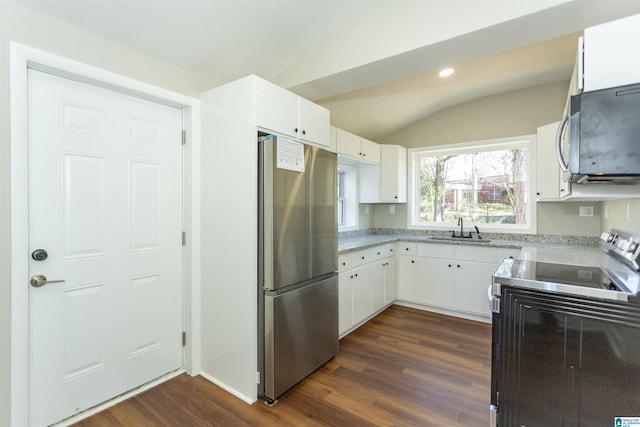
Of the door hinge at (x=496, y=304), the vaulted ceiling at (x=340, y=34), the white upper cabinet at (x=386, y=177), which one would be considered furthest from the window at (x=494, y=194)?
the door hinge at (x=496, y=304)

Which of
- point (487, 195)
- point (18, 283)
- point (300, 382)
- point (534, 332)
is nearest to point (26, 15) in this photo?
point (18, 283)

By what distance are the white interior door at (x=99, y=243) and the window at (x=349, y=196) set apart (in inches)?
87.7

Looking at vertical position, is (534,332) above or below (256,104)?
below

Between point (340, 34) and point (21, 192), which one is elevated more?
point (340, 34)

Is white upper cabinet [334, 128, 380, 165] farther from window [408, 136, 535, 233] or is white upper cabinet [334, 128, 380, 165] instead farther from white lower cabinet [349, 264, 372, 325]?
white lower cabinet [349, 264, 372, 325]

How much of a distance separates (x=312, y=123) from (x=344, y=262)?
1298mm

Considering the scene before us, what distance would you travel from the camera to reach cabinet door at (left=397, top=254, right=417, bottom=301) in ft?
12.3

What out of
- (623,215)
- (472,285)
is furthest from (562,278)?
(472,285)

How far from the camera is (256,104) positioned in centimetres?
192

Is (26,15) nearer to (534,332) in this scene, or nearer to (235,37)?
(235,37)

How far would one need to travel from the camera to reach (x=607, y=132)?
117 centimetres

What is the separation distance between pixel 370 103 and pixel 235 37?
1731mm

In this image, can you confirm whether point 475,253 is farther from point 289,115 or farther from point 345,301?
point 289,115

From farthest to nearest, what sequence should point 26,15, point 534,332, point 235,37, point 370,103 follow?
point 370,103
point 235,37
point 26,15
point 534,332
